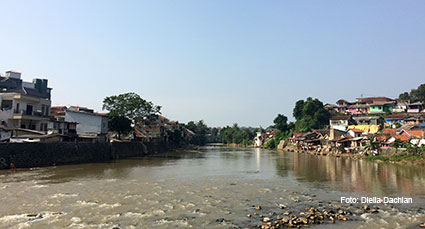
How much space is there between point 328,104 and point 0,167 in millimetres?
73800

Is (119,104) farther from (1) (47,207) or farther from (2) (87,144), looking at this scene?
(1) (47,207)

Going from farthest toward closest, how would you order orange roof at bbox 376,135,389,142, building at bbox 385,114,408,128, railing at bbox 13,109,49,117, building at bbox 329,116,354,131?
1. building at bbox 329,116,354,131
2. building at bbox 385,114,408,128
3. orange roof at bbox 376,135,389,142
4. railing at bbox 13,109,49,117

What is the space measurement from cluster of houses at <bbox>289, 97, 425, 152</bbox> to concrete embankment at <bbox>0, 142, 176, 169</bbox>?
3616cm

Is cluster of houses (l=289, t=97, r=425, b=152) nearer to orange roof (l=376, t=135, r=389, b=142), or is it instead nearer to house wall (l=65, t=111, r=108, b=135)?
orange roof (l=376, t=135, r=389, b=142)

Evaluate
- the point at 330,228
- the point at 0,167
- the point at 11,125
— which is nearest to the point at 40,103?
the point at 11,125

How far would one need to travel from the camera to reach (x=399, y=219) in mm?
11688

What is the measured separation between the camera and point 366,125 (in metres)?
53.8

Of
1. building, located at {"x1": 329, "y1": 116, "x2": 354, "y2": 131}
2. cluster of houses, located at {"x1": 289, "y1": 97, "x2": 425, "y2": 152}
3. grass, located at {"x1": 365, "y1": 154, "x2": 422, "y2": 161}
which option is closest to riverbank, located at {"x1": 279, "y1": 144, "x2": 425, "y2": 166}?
grass, located at {"x1": 365, "y1": 154, "x2": 422, "y2": 161}

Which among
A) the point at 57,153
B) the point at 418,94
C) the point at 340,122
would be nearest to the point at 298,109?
the point at 340,122

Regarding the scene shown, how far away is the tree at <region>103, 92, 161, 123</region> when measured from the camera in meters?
46.9

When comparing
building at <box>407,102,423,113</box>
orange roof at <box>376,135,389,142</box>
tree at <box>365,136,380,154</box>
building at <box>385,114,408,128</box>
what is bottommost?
tree at <box>365,136,380,154</box>

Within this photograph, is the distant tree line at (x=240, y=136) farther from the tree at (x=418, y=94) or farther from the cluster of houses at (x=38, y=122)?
the cluster of houses at (x=38, y=122)

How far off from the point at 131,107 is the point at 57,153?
66.1 feet

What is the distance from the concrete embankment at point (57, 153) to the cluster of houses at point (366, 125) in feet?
119
